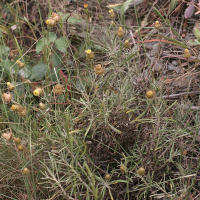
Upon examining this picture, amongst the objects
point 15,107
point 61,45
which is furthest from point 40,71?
point 15,107

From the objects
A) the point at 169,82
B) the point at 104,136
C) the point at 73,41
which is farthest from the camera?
the point at 73,41

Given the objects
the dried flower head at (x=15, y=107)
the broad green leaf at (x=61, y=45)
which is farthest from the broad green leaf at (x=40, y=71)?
the dried flower head at (x=15, y=107)

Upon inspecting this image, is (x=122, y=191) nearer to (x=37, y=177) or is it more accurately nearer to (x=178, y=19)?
(x=37, y=177)

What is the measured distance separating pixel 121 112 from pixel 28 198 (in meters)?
0.52

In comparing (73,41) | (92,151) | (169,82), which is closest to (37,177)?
(92,151)

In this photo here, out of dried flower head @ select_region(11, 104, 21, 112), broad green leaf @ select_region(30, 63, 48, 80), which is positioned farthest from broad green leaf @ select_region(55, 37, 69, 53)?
dried flower head @ select_region(11, 104, 21, 112)

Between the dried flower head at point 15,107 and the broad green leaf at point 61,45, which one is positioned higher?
the dried flower head at point 15,107

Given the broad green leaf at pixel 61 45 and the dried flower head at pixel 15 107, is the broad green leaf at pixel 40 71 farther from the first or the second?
the dried flower head at pixel 15 107

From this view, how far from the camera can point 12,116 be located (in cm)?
152

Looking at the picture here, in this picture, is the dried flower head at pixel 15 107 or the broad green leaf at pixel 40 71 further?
the broad green leaf at pixel 40 71

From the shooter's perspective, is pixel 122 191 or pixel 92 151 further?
pixel 92 151

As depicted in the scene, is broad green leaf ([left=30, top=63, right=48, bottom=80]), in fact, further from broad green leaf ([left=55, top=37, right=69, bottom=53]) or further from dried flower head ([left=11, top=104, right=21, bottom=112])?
dried flower head ([left=11, top=104, right=21, bottom=112])

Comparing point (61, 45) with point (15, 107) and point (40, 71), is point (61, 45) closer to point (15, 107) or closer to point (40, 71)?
point (40, 71)

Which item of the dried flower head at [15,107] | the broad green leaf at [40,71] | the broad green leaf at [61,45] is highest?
the dried flower head at [15,107]
